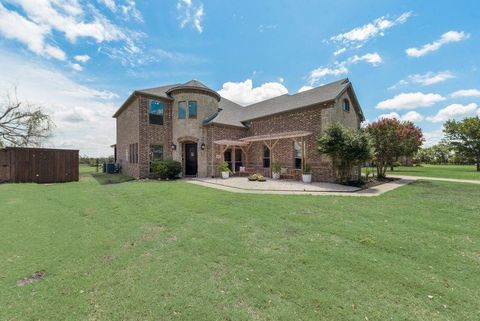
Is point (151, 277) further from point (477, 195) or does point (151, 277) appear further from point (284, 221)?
point (477, 195)

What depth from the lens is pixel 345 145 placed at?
11633 millimetres

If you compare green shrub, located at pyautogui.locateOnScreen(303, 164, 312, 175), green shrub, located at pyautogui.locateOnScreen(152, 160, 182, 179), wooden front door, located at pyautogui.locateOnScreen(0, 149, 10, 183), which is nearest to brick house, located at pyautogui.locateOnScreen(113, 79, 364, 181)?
green shrub, located at pyautogui.locateOnScreen(303, 164, 312, 175)

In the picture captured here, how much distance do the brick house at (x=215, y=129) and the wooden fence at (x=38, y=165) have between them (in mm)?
3976

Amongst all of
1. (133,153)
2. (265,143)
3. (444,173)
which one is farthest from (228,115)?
(444,173)

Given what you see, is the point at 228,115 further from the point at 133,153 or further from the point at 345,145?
the point at 345,145

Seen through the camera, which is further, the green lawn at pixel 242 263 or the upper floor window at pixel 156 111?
the upper floor window at pixel 156 111

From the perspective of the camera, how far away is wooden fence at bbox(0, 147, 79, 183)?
41.0ft

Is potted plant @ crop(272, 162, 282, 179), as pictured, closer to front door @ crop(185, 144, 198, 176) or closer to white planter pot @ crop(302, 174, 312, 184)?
white planter pot @ crop(302, 174, 312, 184)

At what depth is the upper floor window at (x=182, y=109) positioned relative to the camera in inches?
648

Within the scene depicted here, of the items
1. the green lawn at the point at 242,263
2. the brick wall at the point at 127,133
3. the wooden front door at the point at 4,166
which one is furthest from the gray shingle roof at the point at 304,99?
the wooden front door at the point at 4,166

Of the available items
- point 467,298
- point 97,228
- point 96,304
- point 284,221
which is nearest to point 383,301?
point 467,298

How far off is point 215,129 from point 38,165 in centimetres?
1144

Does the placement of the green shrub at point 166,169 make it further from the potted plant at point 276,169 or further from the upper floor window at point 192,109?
the potted plant at point 276,169

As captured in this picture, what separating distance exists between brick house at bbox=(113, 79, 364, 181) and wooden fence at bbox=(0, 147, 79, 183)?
398 cm
